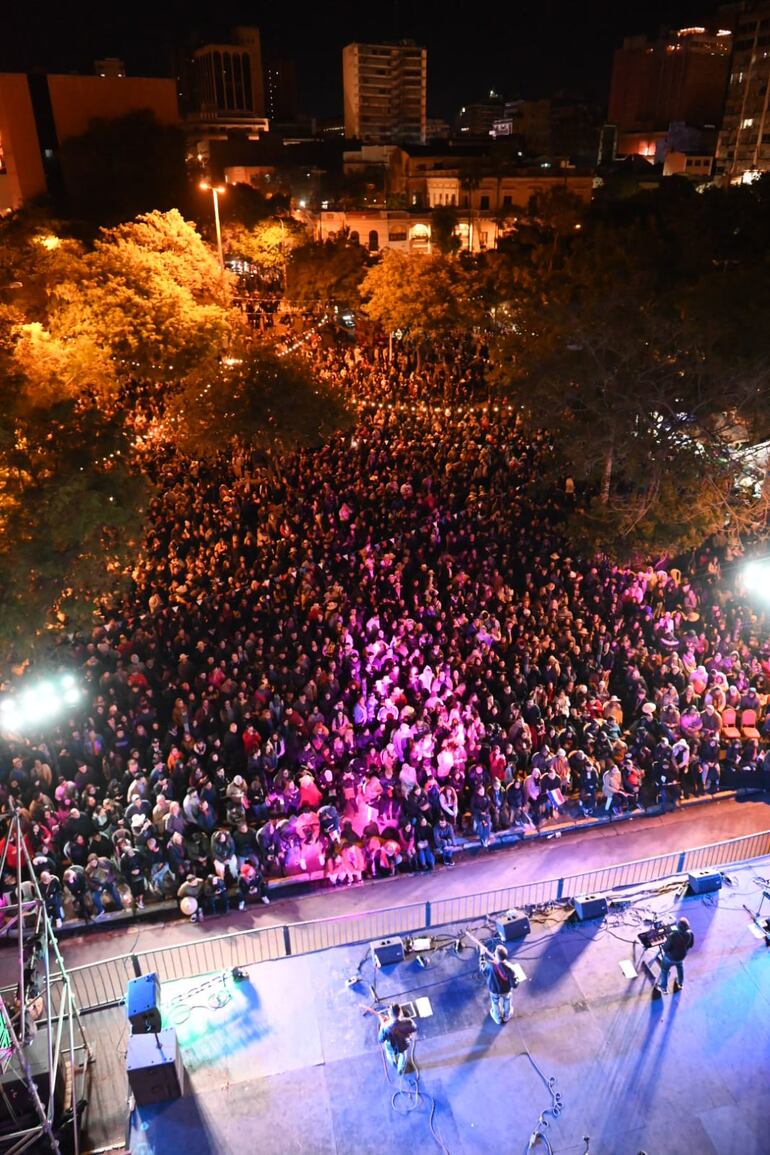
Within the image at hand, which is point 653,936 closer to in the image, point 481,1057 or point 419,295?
point 481,1057

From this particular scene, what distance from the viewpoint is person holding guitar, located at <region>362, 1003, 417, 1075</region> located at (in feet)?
22.7

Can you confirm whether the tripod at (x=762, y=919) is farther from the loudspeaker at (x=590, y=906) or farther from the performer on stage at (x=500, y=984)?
the performer on stage at (x=500, y=984)

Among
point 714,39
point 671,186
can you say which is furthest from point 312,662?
point 714,39

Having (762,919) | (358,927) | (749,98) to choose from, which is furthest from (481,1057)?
(749,98)

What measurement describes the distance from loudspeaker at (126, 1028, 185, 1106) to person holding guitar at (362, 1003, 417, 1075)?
1.92 m

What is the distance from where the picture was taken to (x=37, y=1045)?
22.4 ft

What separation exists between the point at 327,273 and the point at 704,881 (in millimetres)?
32013

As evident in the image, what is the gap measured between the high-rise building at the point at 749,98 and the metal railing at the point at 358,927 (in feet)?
240

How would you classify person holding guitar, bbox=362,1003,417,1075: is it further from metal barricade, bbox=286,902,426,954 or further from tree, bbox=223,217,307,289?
tree, bbox=223,217,307,289

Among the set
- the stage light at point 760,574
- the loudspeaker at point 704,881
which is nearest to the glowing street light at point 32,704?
the loudspeaker at point 704,881

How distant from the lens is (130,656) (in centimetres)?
1254

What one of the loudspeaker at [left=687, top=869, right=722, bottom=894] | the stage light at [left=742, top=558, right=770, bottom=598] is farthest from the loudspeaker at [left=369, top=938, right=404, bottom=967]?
the stage light at [left=742, top=558, right=770, bottom=598]

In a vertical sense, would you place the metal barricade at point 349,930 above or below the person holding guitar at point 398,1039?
below

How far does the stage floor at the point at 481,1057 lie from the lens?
657 cm
